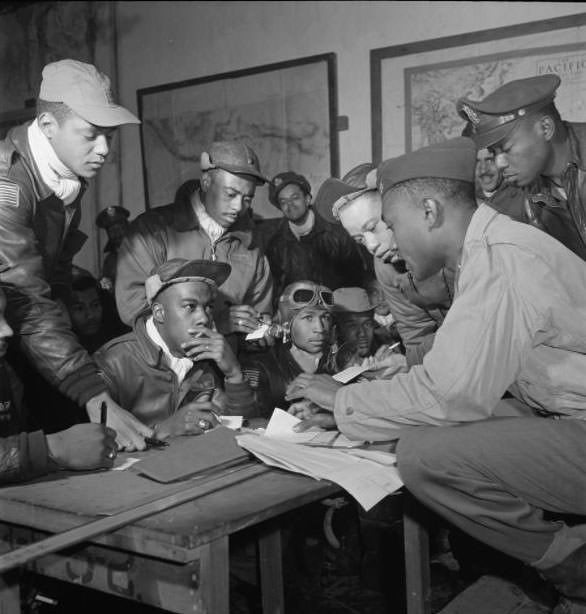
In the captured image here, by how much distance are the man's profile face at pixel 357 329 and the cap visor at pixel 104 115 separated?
53.1 inches

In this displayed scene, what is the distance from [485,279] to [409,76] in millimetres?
1575

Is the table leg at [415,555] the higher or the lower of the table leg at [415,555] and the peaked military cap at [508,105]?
the lower

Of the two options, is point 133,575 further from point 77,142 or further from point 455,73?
point 455,73

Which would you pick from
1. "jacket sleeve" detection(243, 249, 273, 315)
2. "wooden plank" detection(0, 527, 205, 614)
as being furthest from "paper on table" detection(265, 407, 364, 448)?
"jacket sleeve" detection(243, 249, 273, 315)

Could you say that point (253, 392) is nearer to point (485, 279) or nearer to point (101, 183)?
point (101, 183)

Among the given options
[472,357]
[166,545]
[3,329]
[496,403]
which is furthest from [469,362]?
[3,329]

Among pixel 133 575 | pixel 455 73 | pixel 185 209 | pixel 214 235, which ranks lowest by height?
pixel 133 575

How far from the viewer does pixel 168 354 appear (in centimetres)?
287

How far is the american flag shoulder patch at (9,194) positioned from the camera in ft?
7.46

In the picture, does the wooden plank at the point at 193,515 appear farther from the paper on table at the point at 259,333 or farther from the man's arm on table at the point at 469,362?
the paper on table at the point at 259,333

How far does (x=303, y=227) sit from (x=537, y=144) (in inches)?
41.0

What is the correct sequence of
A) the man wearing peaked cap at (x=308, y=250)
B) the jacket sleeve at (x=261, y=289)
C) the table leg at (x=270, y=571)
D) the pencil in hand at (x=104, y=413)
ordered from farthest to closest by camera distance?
the man wearing peaked cap at (x=308, y=250), the jacket sleeve at (x=261, y=289), the table leg at (x=270, y=571), the pencil in hand at (x=104, y=413)

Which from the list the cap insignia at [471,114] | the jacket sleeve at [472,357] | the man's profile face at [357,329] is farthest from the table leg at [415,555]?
the cap insignia at [471,114]

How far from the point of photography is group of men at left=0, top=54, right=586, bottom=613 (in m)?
1.95
